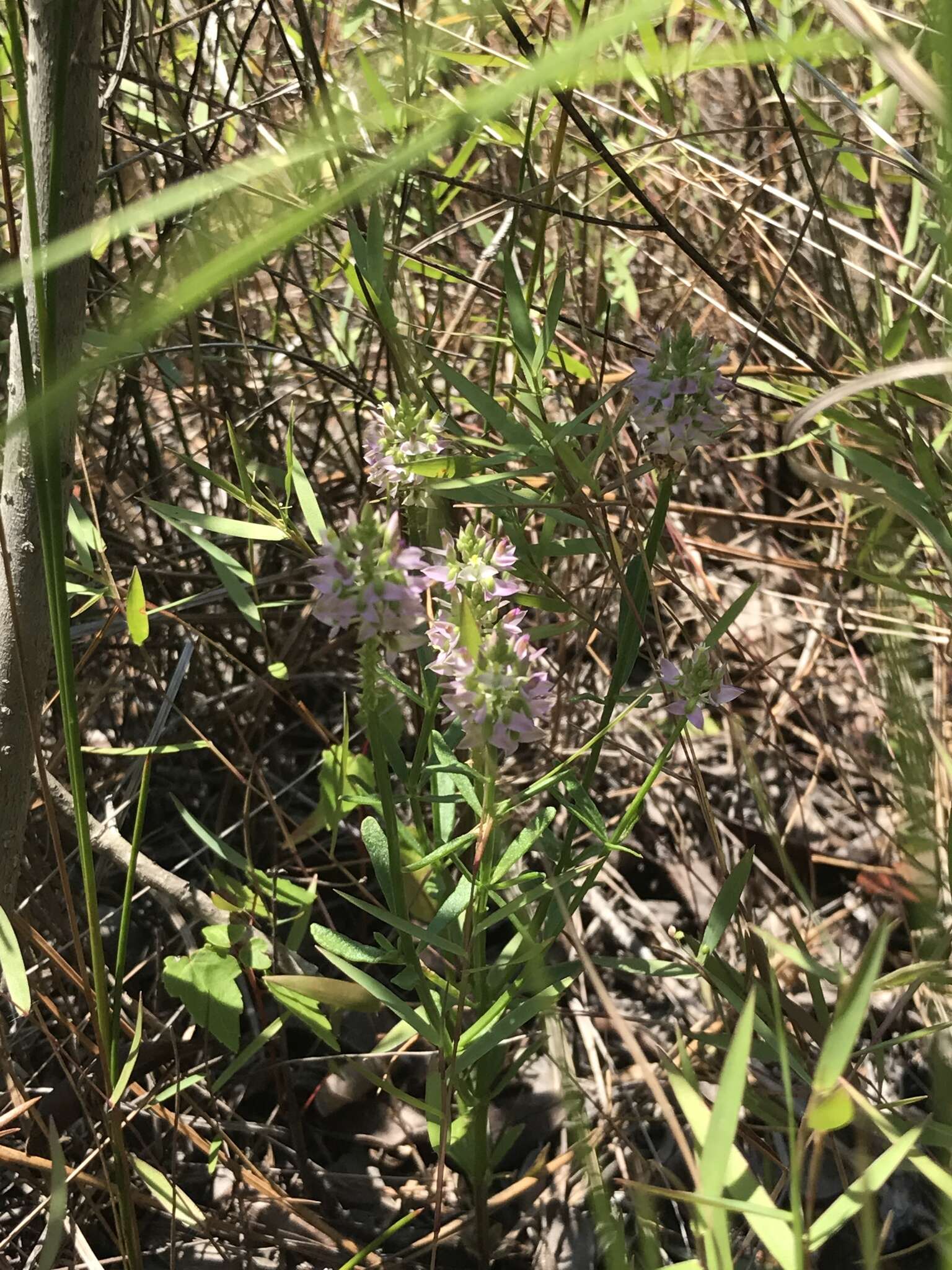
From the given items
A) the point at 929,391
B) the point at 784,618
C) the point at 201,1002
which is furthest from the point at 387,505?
the point at 784,618

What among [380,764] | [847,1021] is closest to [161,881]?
[380,764]

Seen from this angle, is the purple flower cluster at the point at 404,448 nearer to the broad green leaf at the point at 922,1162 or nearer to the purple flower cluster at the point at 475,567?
the purple flower cluster at the point at 475,567

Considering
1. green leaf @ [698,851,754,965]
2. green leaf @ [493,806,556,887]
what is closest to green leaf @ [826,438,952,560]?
green leaf @ [698,851,754,965]

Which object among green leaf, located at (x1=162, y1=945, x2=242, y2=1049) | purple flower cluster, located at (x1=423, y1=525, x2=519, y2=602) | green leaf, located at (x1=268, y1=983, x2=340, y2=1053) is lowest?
green leaf, located at (x1=268, y1=983, x2=340, y2=1053)

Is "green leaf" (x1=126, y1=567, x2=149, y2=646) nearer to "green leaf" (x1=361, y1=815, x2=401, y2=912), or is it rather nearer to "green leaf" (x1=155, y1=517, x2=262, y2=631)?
"green leaf" (x1=155, y1=517, x2=262, y2=631)

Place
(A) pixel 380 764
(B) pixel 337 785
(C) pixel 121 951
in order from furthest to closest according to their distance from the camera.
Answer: (B) pixel 337 785 < (C) pixel 121 951 < (A) pixel 380 764

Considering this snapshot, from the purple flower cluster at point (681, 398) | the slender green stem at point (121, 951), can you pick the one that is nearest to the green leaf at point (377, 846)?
the slender green stem at point (121, 951)

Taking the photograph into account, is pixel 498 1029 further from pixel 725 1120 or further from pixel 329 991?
pixel 725 1120
